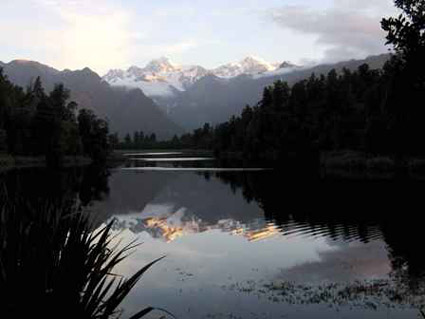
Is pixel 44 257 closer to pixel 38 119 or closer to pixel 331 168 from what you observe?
pixel 331 168

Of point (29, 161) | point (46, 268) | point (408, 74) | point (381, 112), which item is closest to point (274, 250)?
point (381, 112)

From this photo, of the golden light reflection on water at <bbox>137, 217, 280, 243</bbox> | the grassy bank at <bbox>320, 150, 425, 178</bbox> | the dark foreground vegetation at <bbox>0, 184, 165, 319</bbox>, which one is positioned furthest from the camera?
the grassy bank at <bbox>320, 150, 425, 178</bbox>

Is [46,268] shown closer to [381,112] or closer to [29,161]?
[381,112]

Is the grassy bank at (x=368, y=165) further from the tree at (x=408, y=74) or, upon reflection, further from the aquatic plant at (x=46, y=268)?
the aquatic plant at (x=46, y=268)

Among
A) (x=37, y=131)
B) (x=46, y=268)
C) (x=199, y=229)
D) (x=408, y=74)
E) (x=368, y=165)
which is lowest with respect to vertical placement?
(x=199, y=229)

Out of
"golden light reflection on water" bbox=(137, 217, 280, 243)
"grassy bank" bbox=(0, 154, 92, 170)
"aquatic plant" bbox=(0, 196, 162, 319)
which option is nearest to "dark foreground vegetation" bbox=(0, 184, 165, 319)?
"aquatic plant" bbox=(0, 196, 162, 319)

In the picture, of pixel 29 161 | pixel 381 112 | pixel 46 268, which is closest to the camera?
pixel 46 268

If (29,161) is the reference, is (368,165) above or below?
below

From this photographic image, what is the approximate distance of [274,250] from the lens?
119 feet

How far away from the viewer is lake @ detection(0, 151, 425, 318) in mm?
22719

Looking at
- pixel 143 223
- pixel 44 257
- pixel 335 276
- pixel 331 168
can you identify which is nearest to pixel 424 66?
pixel 44 257

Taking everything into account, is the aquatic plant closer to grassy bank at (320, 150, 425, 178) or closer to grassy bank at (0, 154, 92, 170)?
grassy bank at (320, 150, 425, 178)

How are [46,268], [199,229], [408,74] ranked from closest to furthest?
1. [46,268]
2. [408,74]
3. [199,229]

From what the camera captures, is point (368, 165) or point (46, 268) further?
point (368, 165)
